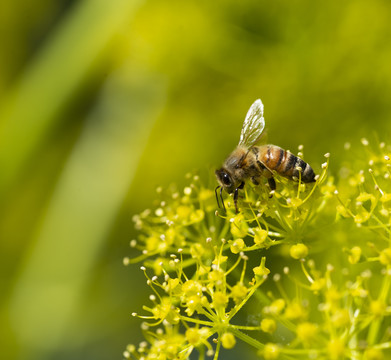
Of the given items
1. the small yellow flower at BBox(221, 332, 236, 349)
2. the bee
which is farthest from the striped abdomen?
the small yellow flower at BBox(221, 332, 236, 349)

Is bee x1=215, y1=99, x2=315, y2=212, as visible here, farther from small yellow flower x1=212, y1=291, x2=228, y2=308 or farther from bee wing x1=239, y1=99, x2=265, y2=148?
small yellow flower x1=212, y1=291, x2=228, y2=308

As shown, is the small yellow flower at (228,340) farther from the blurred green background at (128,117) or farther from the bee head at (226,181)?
the blurred green background at (128,117)

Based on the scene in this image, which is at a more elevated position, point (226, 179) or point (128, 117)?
point (128, 117)

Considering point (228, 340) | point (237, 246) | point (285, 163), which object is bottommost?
point (228, 340)

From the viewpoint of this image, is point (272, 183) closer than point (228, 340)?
No

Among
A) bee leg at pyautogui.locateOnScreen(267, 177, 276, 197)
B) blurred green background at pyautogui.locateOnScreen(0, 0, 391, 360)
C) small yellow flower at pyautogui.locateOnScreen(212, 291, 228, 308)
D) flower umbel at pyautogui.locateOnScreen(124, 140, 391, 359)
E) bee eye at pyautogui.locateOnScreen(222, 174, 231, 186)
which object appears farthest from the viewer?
blurred green background at pyautogui.locateOnScreen(0, 0, 391, 360)

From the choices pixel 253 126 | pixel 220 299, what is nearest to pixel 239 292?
pixel 220 299

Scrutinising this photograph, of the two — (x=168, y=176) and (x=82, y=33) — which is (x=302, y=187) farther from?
(x=82, y=33)

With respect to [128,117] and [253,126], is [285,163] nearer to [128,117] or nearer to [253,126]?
[253,126]

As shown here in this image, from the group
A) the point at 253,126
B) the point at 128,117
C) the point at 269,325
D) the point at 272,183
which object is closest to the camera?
the point at 269,325
